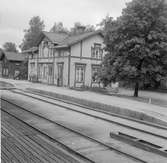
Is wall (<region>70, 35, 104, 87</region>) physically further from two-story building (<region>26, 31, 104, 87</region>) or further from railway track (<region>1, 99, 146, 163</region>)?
railway track (<region>1, 99, 146, 163</region>)

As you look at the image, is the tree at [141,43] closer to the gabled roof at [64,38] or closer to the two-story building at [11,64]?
the gabled roof at [64,38]

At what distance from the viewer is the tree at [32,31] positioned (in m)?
66.9

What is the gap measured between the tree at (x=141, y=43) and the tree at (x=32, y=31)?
5058 cm

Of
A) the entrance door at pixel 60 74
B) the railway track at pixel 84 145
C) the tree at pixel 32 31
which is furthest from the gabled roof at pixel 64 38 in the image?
the tree at pixel 32 31

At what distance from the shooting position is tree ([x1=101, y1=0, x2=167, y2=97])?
17.6 meters

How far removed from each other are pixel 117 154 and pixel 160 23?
14.5 meters

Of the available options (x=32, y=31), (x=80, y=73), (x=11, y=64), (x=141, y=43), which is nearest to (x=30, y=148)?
(x=141, y=43)

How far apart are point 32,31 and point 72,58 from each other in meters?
46.4

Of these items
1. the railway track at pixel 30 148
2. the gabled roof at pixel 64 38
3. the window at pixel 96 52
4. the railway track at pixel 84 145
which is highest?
the gabled roof at pixel 64 38

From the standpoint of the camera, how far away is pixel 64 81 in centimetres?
2827

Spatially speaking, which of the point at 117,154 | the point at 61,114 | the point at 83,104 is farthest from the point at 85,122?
the point at 83,104

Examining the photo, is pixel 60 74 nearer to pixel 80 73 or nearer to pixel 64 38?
pixel 80 73

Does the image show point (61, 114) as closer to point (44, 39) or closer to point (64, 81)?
point (64, 81)

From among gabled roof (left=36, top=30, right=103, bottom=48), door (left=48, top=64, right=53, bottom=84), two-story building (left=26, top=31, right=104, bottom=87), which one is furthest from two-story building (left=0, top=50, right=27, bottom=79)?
two-story building (left=26, top=31, right=104, bottom=87)
